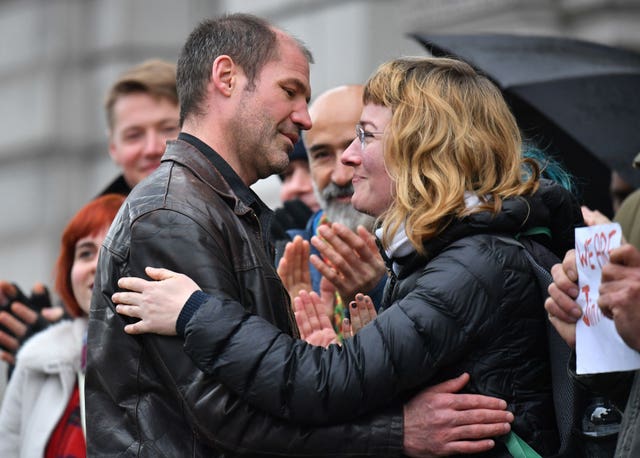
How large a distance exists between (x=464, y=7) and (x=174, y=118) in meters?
5.18

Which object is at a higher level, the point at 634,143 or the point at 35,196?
the point at 634,143

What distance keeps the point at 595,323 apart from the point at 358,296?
3.30ft

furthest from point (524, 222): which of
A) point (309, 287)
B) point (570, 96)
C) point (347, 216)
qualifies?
point (570, 96)

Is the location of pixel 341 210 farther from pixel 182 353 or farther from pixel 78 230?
pixel 182 353

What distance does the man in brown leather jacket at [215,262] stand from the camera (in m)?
3.43

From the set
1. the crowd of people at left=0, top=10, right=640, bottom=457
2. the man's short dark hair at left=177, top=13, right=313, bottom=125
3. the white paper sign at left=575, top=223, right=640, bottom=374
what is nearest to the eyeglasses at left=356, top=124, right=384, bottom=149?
the crowd of people at left=0, top=10, right=640, bottom=457

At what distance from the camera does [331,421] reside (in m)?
3.43

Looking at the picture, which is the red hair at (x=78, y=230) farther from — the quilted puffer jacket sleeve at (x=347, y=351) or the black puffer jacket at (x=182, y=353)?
the quilted puffer jacket sleeve at (x=347, y=351)

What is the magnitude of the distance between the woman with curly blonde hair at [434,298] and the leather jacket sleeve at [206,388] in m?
0.05

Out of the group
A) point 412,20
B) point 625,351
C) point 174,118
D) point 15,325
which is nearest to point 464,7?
point 412,20

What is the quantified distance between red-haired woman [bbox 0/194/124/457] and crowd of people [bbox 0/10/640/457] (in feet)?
5.24

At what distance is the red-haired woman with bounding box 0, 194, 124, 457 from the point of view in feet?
17.4

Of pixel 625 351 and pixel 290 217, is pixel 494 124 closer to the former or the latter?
pixel 625 351

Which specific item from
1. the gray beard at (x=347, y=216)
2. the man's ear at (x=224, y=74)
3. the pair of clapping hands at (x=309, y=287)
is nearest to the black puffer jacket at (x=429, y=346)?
the pair of clapping hands at (x=309, y=287)
